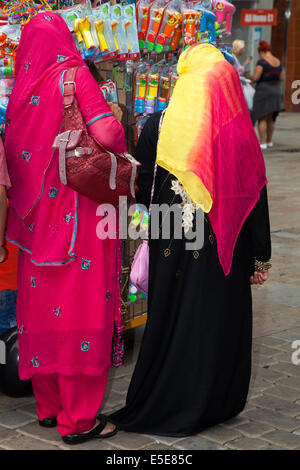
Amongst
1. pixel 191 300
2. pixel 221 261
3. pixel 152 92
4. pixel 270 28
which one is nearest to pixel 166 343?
pixel 191 300

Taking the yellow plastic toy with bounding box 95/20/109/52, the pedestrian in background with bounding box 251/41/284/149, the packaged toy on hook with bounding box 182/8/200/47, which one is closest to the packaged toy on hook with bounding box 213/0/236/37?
the packaged toy on hook with bounding box 182/8/200/47

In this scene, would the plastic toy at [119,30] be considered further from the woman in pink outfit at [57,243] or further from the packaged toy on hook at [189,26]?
the woman in pink outfit at [57,243]

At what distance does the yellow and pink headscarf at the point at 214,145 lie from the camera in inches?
134

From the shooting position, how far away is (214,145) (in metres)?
3.45

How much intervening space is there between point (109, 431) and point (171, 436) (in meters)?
0.30

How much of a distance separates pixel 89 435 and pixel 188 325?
70 cm

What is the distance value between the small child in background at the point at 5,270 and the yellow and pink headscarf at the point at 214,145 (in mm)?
712

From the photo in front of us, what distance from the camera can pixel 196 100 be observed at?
11.2ft

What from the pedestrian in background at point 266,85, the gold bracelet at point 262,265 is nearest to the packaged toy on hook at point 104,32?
the gold bracelet at point 262,265

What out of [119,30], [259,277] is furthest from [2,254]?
[119,30]

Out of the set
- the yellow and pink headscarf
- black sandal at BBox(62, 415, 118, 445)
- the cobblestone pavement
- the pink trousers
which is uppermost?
the yellow and pink headscarf

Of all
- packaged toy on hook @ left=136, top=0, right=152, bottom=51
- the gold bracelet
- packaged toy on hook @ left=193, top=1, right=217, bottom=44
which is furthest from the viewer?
packaged toy on hook @ left=193, top=1, right=217, bottom=44

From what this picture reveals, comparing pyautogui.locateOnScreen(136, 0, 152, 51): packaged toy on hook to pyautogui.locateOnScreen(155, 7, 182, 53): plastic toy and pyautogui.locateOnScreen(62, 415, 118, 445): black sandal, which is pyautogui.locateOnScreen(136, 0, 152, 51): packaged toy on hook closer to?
pyautogui.locateOnScreen(155, 7, 182, 53): plastic toy

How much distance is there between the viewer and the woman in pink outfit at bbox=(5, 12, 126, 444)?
3.35 metres
